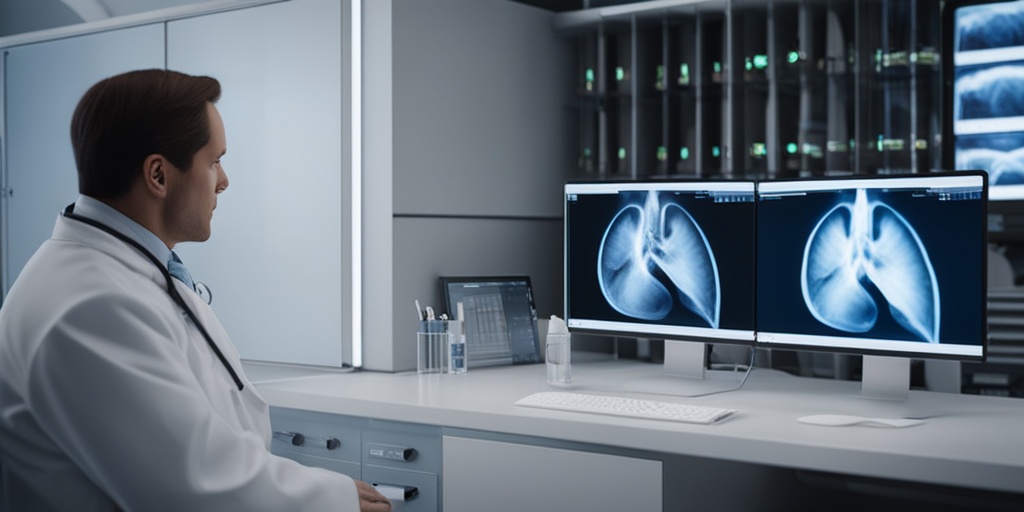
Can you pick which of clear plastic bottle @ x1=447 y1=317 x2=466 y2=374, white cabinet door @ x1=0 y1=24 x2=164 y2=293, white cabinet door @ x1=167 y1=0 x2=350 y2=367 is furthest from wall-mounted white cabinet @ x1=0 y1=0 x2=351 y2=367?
clear plastic bottle @ x1=447 y1=317 x2=466 y2=374

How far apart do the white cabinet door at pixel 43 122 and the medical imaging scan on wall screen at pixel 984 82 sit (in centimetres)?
240

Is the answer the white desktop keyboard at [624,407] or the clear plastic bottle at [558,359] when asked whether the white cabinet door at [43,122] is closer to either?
the clear plastic bottle at [558,359]

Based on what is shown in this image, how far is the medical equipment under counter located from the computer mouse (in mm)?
756

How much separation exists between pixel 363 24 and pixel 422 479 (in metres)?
1.20

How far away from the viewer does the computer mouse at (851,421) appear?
1.81 meters

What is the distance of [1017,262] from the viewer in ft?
10.7

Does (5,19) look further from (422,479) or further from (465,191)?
(422,479)

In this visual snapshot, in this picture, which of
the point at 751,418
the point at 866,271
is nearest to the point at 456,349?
the point at 751,418

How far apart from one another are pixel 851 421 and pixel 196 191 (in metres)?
1.21

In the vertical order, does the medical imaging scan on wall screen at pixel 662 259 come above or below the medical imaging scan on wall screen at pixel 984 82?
below

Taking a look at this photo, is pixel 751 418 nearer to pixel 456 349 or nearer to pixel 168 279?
pixel 456 349

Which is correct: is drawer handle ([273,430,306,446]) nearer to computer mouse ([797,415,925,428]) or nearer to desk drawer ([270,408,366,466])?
desk drawer ([270,408,366,466])

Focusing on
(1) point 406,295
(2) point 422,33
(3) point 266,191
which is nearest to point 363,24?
(2) point 422,33

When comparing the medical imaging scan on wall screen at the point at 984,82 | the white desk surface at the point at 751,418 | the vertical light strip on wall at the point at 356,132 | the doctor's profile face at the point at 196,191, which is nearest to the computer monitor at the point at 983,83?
the medical imaging scan on wall screen at the point at 984,82
